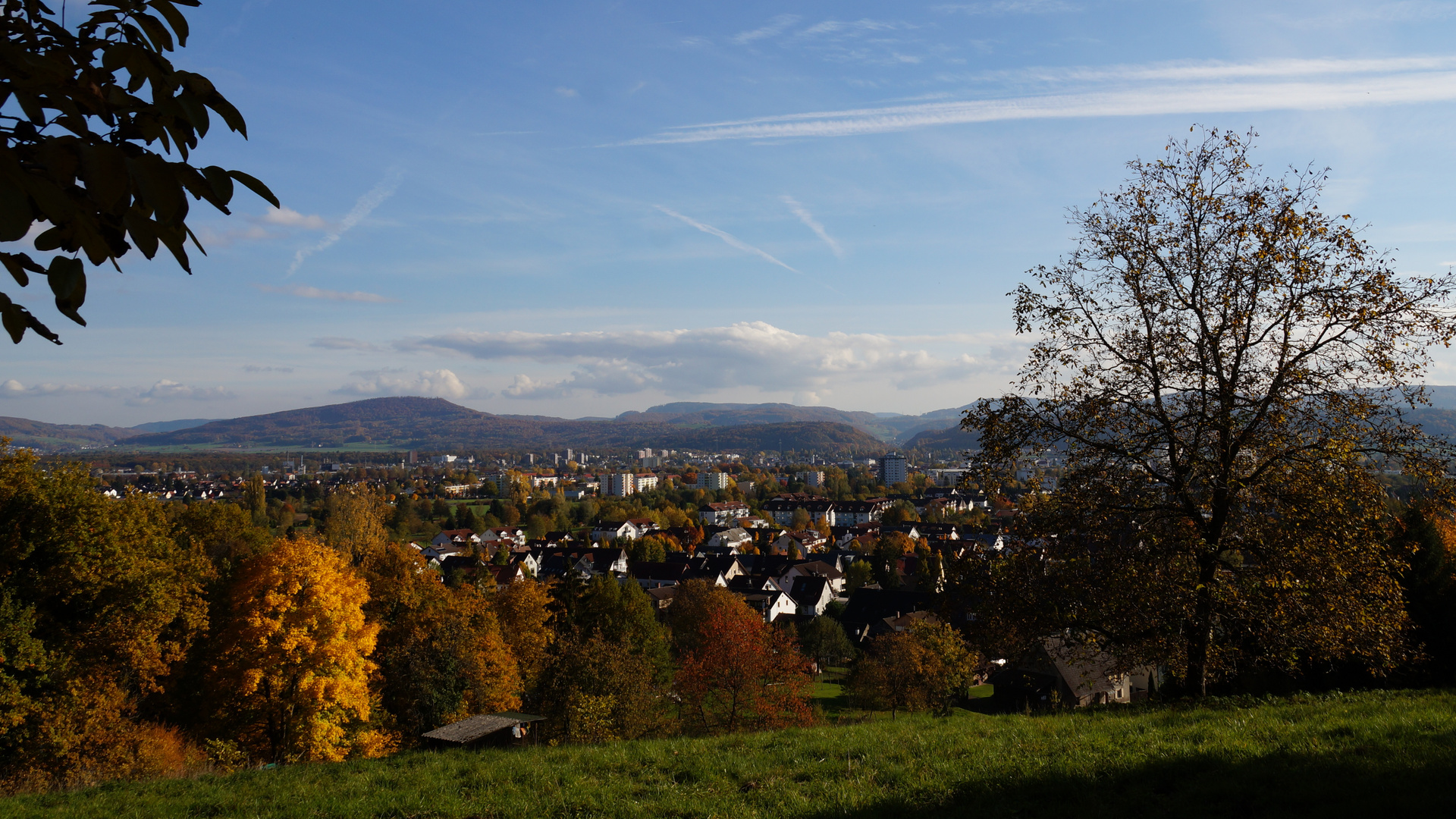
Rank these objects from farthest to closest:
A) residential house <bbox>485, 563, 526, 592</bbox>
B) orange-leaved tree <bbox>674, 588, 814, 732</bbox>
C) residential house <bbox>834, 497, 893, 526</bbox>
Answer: residential house <bbox>834, 497, 893, 526</bbox>
residential house <bbox>485, 563, 526, 592</bbox>
orange-leaved tree <bbox>674, 588, 814, 732</bbox>

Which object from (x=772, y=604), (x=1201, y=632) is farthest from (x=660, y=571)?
(x=1201, y=632)

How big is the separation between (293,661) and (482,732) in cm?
1204

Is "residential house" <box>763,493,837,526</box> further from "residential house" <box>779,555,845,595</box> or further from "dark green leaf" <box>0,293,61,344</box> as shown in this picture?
"dark green leaf" <box>0,293,61,344</box>

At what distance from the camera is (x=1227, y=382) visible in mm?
10562

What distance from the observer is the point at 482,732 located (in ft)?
45.1

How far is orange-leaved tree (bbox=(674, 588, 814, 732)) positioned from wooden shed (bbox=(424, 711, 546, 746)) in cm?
1306

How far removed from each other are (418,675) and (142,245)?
1109 inches

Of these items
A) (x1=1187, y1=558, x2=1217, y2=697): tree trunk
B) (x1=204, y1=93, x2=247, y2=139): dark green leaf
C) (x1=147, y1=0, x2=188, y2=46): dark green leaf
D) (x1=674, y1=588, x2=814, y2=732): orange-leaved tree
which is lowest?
(x1=674, y1=588, x2=814, y2=732): orange-leaved tree

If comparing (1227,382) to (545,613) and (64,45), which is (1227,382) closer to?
(64,45)

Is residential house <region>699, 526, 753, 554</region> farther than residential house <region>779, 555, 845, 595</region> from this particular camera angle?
Yes

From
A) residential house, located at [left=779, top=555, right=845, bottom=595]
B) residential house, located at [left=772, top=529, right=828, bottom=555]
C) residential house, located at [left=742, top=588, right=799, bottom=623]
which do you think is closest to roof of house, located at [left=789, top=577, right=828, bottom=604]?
residential house, located at [left=779, top=555, right=845, bottom=595]

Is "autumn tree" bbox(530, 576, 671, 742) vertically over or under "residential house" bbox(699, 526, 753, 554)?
over

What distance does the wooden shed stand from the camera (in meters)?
13.3

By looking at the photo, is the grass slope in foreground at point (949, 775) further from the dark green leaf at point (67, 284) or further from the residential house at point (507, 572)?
the residential house at point (507, 572)
